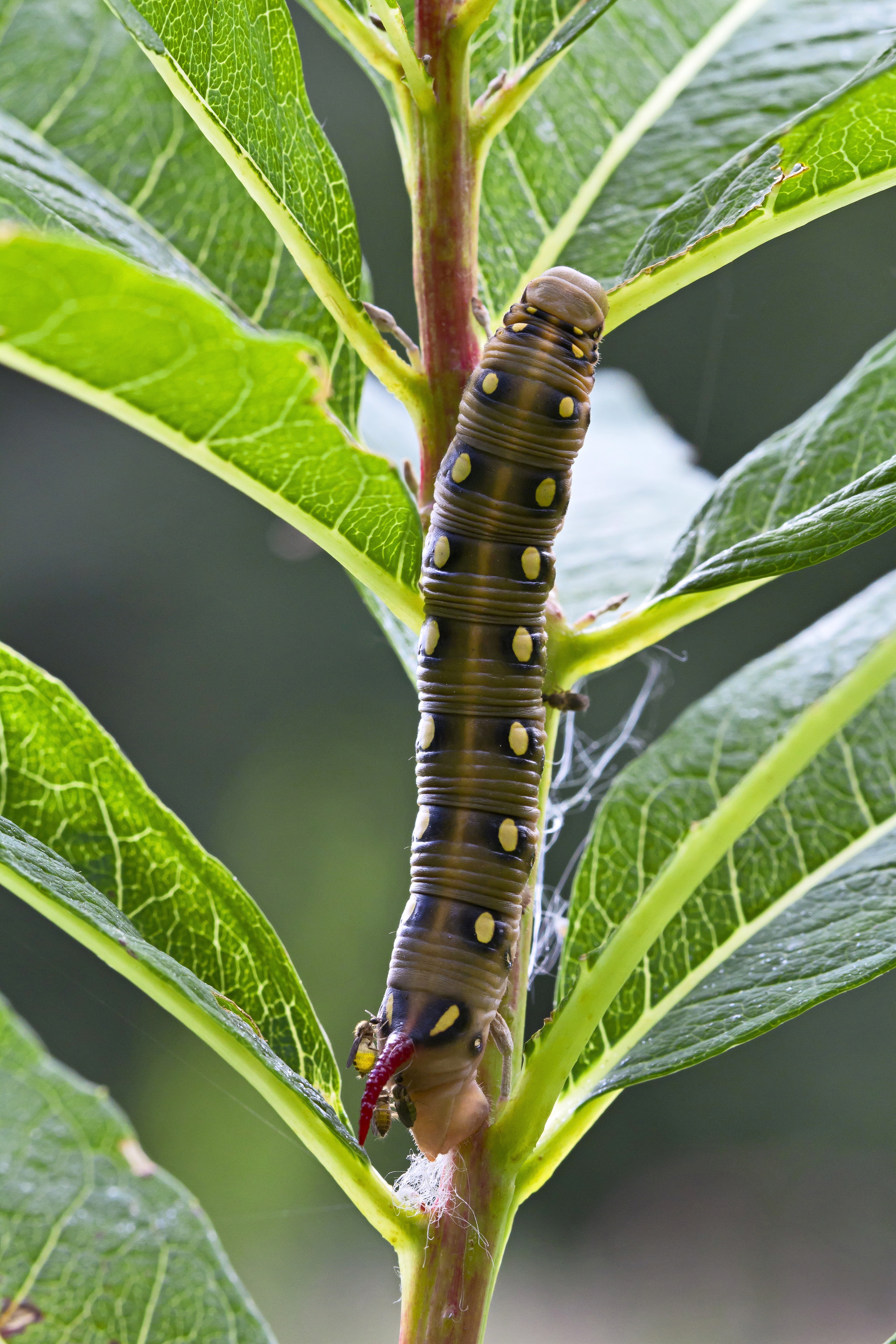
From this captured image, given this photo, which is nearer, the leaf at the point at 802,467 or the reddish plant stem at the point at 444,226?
the reddish plant stem at the point at 444,226

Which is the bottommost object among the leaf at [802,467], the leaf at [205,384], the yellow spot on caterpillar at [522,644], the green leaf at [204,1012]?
the green leaf at [204,1012]

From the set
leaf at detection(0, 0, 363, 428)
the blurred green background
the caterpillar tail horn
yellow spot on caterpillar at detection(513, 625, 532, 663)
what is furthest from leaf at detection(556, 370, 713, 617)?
the blurred green background

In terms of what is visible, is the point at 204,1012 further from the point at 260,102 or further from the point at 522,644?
the point at 260,102

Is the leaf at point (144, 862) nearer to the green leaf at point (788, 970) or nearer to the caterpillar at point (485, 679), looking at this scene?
the caterpillar at point (485, 679)

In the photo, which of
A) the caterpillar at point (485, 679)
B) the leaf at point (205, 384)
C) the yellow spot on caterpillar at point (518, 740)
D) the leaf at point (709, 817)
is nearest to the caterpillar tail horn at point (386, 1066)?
the caterpillar at point (485, 679)


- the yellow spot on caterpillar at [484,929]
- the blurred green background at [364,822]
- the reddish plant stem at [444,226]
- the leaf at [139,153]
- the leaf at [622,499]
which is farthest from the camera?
the blurred green background at [364,822]

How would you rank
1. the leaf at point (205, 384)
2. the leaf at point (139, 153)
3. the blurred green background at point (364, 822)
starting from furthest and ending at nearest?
the blurred green background at point (364, 822), the leaf at point (139, 153), the leaf at point (205, 384)
